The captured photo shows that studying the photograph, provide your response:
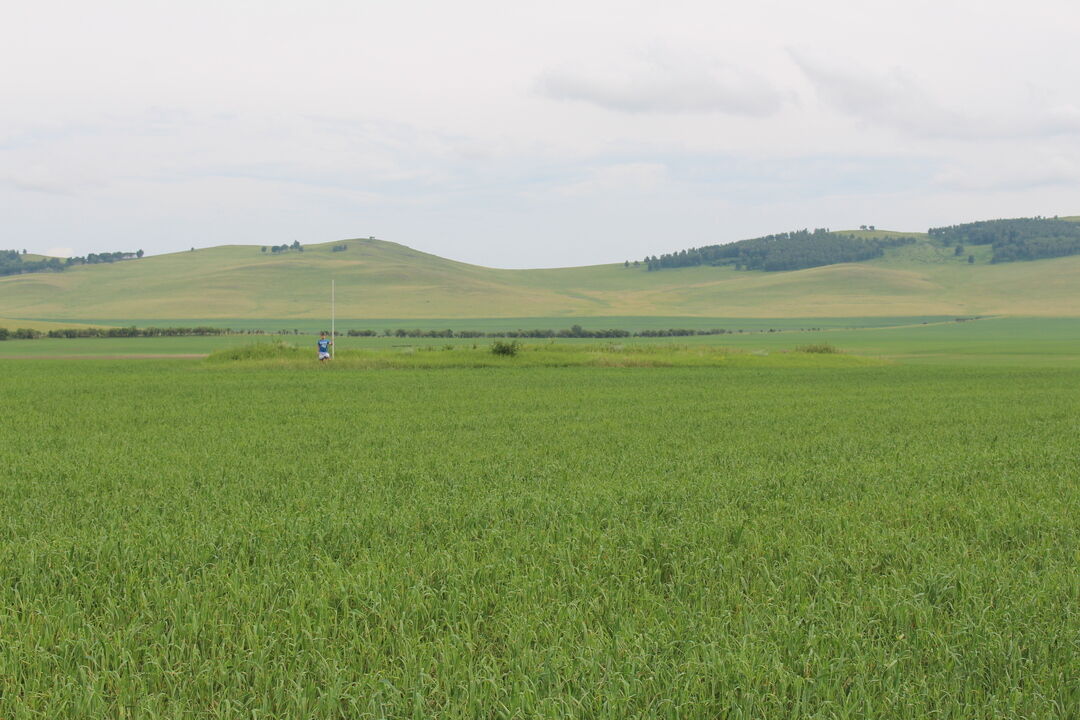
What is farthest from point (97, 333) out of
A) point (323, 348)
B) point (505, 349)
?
point (505, 349)

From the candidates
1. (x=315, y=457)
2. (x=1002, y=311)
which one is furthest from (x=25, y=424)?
(x=1002, y=311)

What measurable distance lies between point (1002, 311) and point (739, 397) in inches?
6639

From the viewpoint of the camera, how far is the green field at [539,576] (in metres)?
5.35

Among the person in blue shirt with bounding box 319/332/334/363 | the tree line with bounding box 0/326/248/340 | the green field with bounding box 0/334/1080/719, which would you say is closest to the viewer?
the green field with bounding box 0/334/1080/719

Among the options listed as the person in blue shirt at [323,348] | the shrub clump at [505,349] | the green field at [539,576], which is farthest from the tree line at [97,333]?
the green field at [539,576]

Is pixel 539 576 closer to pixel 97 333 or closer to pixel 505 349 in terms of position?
pixel 505 349

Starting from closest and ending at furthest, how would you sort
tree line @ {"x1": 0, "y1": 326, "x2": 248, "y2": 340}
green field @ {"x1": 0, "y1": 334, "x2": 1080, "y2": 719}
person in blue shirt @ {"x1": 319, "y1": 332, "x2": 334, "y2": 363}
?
green field @ {"x1": 0, "y1": 334, "x2": 1080, "y2": 719} < person in blue shirt @ {"x1": 319, "y1": 332, "x2": 334, "y2": 363} < tree line @ {"x1": 0, "y1": 326, "x2": 248, "y2": 340}

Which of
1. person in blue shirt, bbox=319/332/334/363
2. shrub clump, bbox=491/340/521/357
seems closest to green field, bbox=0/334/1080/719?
person in blue shirt, bbox=319/332/334/363

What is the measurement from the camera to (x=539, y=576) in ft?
24.2

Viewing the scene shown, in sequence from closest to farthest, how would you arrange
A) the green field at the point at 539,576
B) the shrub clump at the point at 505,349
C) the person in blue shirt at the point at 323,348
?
the green field at the point at 539,576, the person in blue shirt at the point at 323,348, the shrub clump at the point at 505,349

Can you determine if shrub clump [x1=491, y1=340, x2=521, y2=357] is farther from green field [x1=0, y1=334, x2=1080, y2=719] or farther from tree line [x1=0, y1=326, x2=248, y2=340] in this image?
tree line [x1=0, y1=326, x2=248, y2=340]

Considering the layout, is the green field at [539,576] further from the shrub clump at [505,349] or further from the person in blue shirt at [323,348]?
the shrub clump at [505,349]

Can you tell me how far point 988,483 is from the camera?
480 inches

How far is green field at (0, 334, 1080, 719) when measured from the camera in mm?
5348
